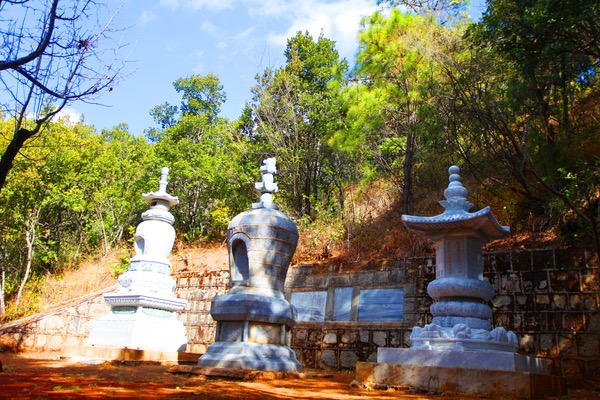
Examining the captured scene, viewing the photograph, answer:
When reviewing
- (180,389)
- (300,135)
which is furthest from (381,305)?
(300,135)

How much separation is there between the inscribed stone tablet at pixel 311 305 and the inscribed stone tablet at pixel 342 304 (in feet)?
0.96

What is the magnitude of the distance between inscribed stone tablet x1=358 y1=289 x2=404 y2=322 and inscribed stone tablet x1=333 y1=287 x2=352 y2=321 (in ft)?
0.88

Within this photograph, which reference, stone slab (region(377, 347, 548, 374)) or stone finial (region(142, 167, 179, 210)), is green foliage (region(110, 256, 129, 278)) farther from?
stone slab (region(377, 347, 548, 374))

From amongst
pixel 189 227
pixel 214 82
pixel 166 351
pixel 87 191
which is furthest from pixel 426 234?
pixel 214 82

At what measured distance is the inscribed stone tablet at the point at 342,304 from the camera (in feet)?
34.2

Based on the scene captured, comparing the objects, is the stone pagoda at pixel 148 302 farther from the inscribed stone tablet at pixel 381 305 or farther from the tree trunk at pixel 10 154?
the tree trunk at pixel 10 154

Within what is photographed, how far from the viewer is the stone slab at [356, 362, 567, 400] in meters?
5.28

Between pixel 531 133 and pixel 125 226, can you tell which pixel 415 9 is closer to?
pixel 531 133

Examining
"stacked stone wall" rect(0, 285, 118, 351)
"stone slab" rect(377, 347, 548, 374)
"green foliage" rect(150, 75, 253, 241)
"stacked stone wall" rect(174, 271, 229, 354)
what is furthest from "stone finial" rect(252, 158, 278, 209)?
"green foliage" rect(150, 75, 253, 241)

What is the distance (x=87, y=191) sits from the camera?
62.2 ft

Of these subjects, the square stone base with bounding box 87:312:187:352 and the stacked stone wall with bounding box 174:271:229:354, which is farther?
the stacked stone wall with bounding box 174:271:229:354

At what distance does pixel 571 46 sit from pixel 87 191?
17143mm

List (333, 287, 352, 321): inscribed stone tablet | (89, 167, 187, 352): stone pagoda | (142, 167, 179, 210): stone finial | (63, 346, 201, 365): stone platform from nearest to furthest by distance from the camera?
(63, 346, 201, 365): stone platform < (89, 167, 187, 352): stone pagoda < (333, 287, 352, 321): inscribed stone tablet < (142, 167, 179, 210): stone finial

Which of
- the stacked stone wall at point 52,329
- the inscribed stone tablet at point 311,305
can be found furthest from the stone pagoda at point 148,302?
the inscribed stone tablet at point 311,305
